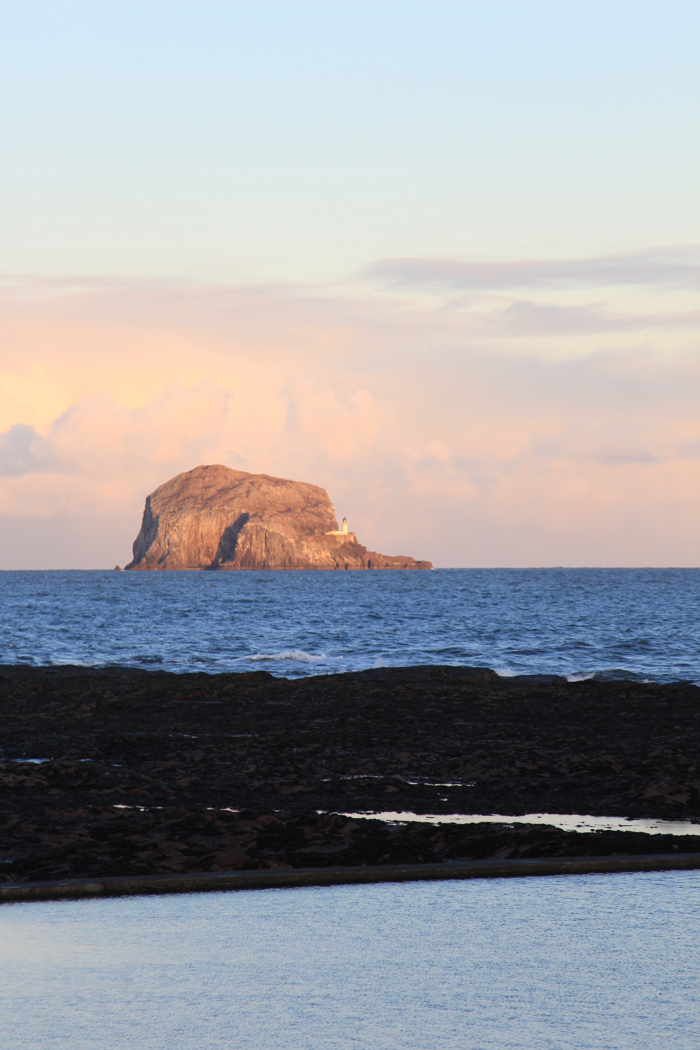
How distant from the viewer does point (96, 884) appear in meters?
6.68

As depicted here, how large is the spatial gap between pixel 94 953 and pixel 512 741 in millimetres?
10919

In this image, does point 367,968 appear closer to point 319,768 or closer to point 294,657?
point 319,768

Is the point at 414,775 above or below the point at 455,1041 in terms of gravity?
below

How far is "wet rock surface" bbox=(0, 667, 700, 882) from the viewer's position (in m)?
7.83

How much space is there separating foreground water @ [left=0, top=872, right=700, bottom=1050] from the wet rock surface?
1.10 metres

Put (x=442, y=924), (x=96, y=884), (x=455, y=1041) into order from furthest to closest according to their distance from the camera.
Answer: (x=96, y=884) < (x=442, y=924) < (x=455, y=1041)

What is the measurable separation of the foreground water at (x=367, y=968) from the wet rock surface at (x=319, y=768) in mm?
1099

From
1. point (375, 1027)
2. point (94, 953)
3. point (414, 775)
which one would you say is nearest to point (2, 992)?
point (94, 953)

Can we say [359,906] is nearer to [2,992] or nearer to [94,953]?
[94,953]

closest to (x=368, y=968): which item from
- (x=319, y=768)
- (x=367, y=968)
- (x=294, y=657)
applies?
(x=367, y=968)

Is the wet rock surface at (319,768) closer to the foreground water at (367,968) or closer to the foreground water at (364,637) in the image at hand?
the foreground water at (367,968)

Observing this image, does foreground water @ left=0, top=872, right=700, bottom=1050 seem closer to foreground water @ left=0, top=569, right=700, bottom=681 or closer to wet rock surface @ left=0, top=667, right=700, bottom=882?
wet rock surface @ left=0, top=667, right=700, bottom=882

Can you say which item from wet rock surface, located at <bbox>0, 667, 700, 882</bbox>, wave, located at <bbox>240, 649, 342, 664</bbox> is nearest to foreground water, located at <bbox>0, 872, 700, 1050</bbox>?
wet rock surface, located at <bbox>0, 667, 700, 882</bbox>

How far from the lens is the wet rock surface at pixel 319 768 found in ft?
25.7
